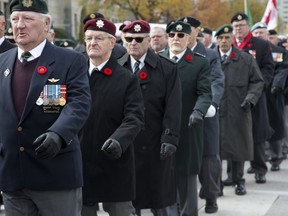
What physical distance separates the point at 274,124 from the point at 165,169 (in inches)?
202

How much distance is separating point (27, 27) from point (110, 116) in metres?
1.24

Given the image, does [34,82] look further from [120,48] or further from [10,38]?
[10,38]

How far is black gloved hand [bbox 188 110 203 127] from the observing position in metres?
6.24

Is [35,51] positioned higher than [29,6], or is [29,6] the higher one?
[29,6]

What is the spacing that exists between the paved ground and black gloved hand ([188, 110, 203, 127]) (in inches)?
60.4

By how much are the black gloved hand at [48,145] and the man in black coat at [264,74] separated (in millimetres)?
5816

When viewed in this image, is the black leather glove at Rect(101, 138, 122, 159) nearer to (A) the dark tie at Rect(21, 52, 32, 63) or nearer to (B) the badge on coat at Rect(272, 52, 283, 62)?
(A) the dark tie at Rect(21, 52, 32, 63)

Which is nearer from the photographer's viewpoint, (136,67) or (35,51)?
(35,51)

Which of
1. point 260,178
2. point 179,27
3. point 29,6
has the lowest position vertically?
point 260,178

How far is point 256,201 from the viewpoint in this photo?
827 cm

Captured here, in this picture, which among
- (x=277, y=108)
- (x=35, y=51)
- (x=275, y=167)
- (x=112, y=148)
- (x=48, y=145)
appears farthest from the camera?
(x=277, y=108)

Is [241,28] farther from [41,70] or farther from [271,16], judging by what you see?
[271,16]

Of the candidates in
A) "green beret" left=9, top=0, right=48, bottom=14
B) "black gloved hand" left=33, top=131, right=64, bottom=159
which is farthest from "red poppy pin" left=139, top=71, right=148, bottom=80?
"black gloved hand" left=33, top=131, right=64, bottom=159

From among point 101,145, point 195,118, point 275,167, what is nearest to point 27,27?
point 101,145
